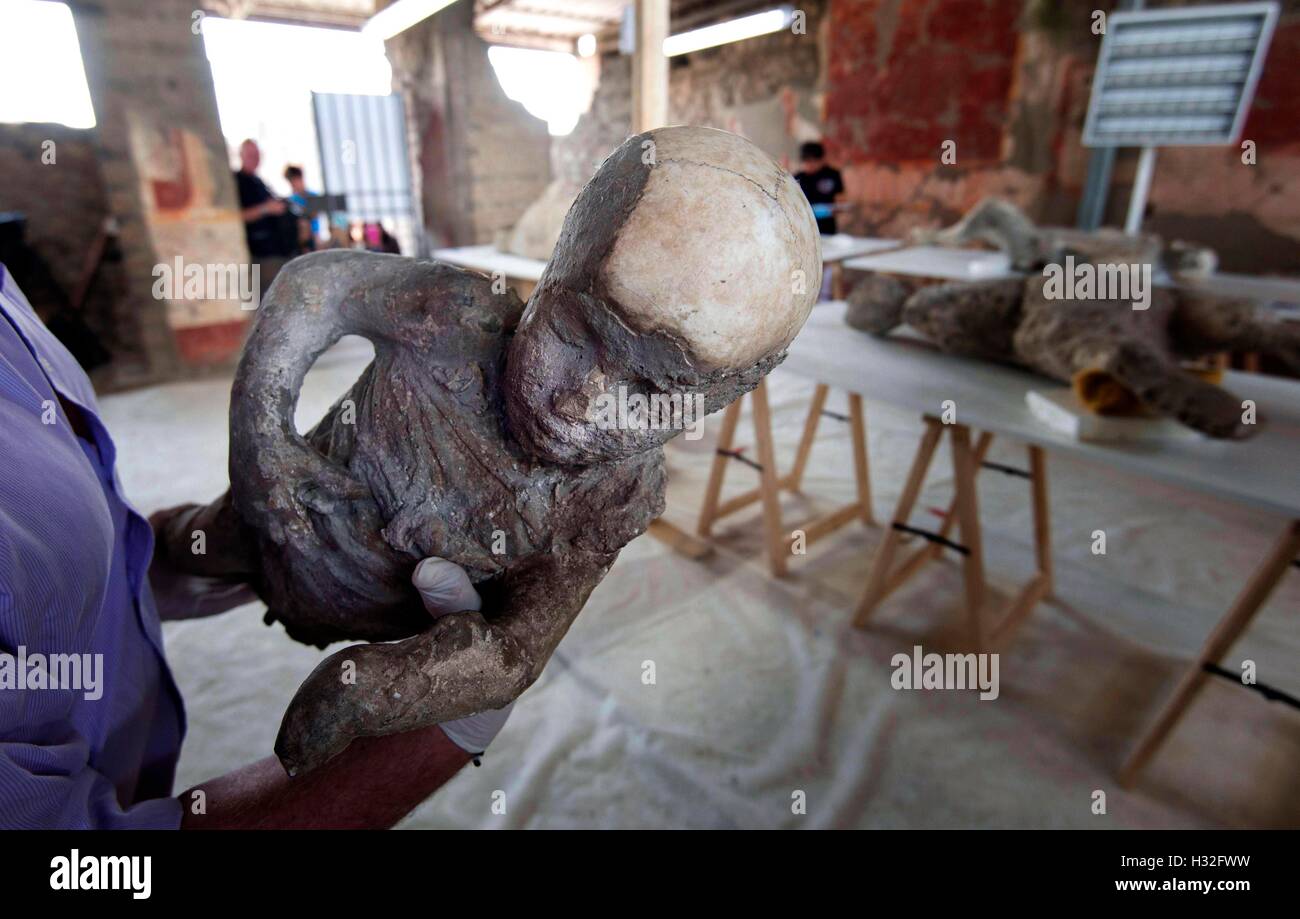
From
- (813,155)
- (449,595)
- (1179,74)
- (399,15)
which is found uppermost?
(399,15)

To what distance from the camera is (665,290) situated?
0.77 meters

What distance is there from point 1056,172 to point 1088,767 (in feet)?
16.0

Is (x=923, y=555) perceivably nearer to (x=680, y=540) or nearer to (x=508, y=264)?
(x=680, y=540)

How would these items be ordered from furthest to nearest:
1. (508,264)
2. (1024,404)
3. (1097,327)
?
(508,264) → (1024,404) → (1097,327)

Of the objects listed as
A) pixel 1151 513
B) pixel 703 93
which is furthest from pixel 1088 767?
pixel 703 93

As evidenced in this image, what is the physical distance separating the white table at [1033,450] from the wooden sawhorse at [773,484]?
0.30 meters

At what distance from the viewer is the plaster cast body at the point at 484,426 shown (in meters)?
0.79

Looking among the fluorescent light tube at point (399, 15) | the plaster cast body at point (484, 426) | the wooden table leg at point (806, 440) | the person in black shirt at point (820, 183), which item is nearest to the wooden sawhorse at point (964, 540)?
the wooden table leg at point (806, 440)

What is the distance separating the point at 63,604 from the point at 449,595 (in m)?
0.47

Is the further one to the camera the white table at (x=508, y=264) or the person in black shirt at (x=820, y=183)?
the person in black shirt at (x=820, y=183)

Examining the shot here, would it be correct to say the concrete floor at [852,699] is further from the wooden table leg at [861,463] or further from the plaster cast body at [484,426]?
the plaster cast body at [484,426]

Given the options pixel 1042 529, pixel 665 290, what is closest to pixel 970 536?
pixel 1042 529
